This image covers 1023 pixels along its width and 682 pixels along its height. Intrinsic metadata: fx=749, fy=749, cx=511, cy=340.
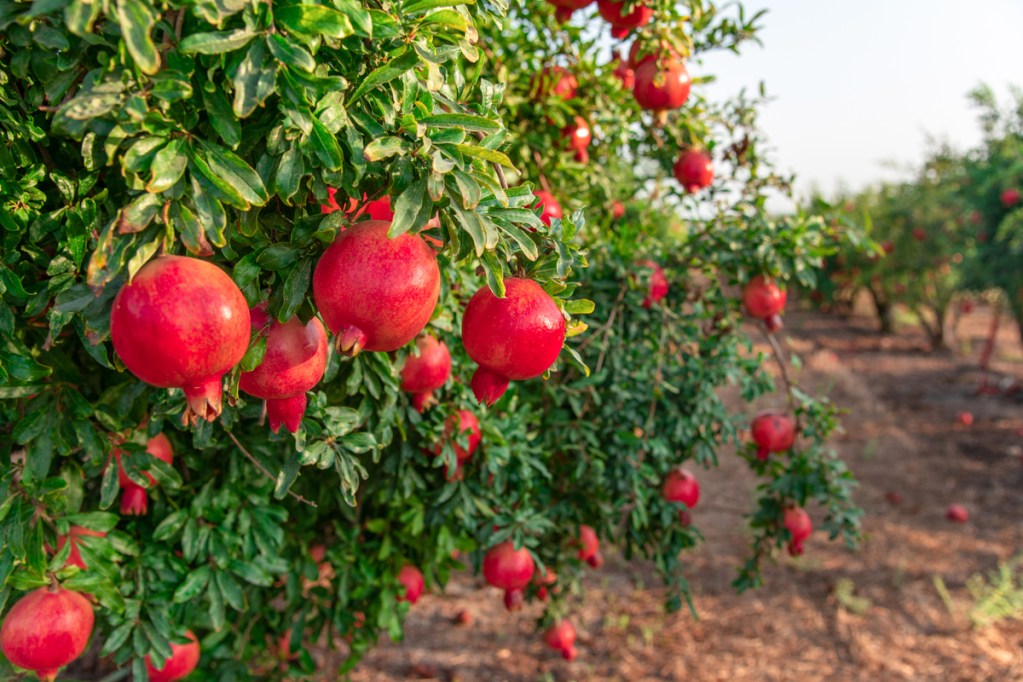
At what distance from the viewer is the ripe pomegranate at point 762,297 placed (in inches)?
98.5

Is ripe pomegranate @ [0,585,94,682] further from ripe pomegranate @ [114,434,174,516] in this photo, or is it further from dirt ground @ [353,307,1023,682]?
dirt ground @ [353,307,1023,682]

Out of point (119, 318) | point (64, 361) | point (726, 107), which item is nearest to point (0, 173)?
point (64, 361)

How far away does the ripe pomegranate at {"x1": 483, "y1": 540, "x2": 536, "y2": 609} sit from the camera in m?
2.02

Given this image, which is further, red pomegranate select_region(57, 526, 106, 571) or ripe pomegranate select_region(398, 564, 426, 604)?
ripe pomegranate select_region(398, 564, 426, 604)

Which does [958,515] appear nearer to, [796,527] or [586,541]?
[796,527]

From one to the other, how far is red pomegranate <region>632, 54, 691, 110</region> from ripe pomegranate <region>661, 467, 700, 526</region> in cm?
122

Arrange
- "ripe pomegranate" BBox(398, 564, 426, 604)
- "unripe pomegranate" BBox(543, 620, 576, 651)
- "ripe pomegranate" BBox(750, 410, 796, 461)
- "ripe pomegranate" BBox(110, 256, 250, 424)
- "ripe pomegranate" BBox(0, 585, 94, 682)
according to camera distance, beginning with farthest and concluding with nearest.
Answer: "unripe pomegranate" BBox(543, 620, 576, 651) → "ripe pomegranate" BBox(750, 410, 796, 461) → "ripe pomegranate" BBox(398, 564, 426, 604) → "ripe pomegranate" BBox(0, 585, 94, 682) → "ripe pomegranate" BBox(110, 256, 250, 424)

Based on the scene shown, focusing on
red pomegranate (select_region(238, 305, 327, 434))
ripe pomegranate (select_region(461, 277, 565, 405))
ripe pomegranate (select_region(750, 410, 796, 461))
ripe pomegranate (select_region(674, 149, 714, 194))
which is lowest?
ripe pomegranate (select_region(750, 410, 796, 461))

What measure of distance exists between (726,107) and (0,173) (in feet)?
7.73

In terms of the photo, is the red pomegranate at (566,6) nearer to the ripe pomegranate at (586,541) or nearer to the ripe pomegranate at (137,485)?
the ripe pomegranate at (137,485)

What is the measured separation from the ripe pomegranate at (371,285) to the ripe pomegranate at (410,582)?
1.52 metres

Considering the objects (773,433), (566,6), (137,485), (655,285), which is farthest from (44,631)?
(773,433)

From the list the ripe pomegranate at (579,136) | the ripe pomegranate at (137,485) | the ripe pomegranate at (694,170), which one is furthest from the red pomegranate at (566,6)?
the ripe pomegranate at (137,485)

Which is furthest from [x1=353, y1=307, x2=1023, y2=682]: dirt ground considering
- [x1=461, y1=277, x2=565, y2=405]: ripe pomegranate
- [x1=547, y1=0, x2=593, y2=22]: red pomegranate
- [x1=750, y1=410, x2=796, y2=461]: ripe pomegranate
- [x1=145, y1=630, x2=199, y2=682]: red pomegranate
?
[x1=461, y1=277, x2=565, y2=405]: ripe pomegranate
